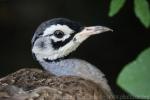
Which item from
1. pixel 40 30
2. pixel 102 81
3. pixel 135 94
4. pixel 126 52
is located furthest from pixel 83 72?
pixel 126 52

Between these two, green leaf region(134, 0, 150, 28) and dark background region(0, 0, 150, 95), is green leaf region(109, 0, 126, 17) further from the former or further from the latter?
dark background region(0, 0, 150, 95)

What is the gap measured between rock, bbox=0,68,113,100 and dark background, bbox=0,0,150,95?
10.5ft

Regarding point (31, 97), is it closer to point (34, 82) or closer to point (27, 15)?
point (34, 82)

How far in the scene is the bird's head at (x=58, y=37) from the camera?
13.8ft

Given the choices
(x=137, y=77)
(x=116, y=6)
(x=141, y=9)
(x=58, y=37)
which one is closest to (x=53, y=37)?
(x=58, y=37)

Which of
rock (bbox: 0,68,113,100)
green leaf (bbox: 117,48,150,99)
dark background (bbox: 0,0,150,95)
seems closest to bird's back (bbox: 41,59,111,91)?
rock (bbox: 0,68,113,100)

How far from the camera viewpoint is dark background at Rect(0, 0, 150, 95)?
24.2ft

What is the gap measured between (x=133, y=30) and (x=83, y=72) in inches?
128

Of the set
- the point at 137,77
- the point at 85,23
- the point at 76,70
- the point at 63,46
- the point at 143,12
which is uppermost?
the point at 85,23

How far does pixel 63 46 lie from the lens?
4.34 metres

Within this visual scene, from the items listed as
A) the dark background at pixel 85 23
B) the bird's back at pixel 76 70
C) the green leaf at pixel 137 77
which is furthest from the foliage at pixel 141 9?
the dark background at pixel 85 23

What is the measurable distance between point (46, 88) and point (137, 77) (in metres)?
1.55

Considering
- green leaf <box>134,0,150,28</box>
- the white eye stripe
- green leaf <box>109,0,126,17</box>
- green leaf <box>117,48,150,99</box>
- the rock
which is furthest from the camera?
the white eye stripe

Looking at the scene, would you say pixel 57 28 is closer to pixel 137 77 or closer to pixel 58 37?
pixel 58 37
